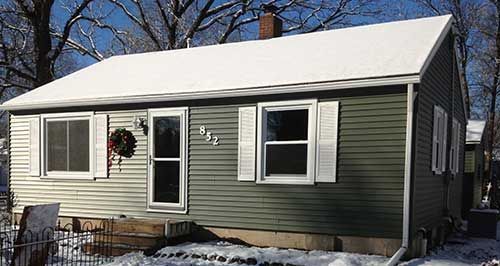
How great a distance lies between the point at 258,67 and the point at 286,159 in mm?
2102

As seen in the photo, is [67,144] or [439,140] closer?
[439,140]

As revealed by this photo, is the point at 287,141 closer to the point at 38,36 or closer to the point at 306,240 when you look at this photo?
the point at 306,240

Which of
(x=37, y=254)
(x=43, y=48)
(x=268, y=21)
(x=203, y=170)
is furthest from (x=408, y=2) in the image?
(x=37, y=254)

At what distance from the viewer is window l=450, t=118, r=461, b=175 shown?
995 cm

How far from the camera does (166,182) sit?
8594mm

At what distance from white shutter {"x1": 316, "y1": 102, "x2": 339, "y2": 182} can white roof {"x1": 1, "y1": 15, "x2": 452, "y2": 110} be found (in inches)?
18.5

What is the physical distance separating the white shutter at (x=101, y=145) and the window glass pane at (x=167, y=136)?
117cm

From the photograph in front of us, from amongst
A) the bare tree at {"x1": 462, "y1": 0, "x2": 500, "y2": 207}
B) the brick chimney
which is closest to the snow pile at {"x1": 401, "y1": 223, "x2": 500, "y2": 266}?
the brick chimney

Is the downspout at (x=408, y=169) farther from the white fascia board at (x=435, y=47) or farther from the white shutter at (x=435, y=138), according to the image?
the white shutter at (x=435, y=138)

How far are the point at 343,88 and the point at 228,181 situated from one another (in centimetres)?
259

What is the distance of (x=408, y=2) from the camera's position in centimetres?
2422

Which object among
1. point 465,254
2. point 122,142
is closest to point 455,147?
point 465,254

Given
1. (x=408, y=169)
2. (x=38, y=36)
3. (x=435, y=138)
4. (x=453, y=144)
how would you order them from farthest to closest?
(x=38, y=36), (x=453, y=144), (x=435, y=138), (x=408, y=169)

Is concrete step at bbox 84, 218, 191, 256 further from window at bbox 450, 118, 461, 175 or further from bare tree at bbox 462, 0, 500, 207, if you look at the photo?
bare tree at bbox 462, 0, 500, 207
